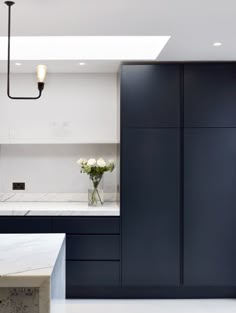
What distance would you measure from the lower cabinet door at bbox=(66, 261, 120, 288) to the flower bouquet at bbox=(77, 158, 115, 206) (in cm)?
61

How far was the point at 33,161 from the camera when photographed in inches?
174

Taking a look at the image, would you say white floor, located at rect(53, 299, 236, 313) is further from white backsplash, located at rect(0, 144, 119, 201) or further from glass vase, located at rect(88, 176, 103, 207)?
white backsplash, located at rect(0, 144, 119, 201)

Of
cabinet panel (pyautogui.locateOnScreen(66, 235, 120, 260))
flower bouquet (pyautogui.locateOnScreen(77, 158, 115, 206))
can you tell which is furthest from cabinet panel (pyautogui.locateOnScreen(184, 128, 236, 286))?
flower bouquet (pyautogui.locateOnScreen(77, 158, 115, 206))

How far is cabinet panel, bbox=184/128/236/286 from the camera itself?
383 cm

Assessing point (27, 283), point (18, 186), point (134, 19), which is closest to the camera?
point (27, 283)

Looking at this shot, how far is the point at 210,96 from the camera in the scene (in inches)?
152

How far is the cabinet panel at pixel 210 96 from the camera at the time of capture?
3.84 meters

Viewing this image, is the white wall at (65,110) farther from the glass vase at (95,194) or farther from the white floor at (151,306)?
the white floor at (151,306)


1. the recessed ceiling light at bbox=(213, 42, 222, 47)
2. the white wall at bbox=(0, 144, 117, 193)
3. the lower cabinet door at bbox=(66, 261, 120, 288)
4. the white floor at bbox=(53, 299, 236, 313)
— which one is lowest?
the white floor at bbox=(53, 299, 236, 313)

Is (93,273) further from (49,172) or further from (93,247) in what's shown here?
(49,172)

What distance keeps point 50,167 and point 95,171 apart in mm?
624

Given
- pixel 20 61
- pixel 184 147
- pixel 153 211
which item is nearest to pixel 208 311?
pixel 153 211

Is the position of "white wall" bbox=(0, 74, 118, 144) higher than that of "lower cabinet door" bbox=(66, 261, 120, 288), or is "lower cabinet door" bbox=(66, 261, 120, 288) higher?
"white wall" bbox=(0, 74, 118, 144)

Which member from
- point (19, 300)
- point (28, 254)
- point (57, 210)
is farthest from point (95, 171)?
point (19, 300)
